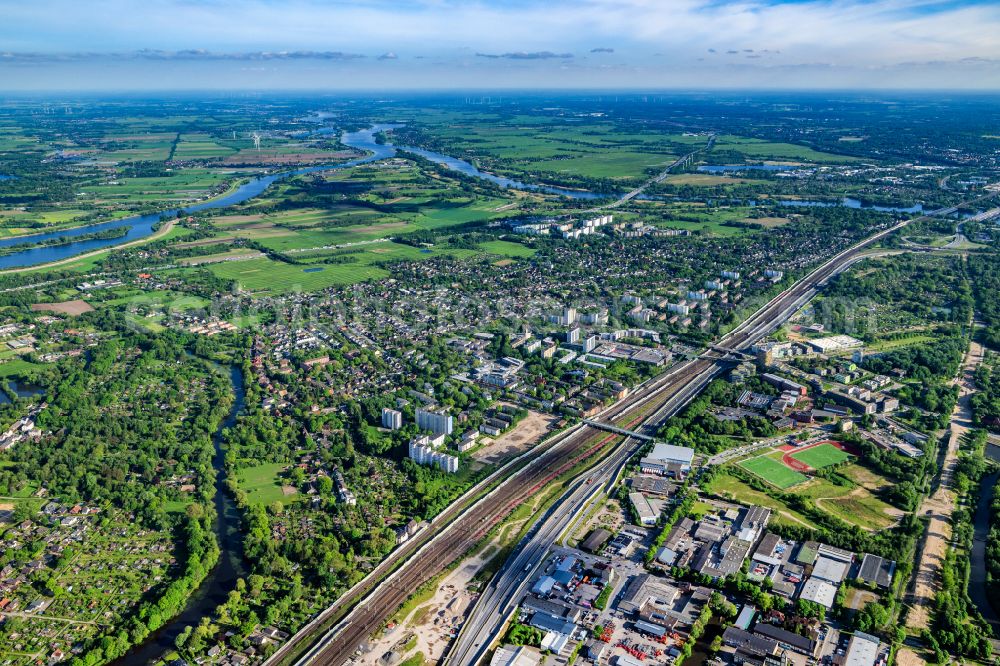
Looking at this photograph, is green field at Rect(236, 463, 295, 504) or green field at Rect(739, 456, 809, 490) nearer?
green field at Rect(236, 463, 295, 504)

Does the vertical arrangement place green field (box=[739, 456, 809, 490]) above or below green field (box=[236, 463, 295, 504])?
above

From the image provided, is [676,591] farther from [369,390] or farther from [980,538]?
[369,390]

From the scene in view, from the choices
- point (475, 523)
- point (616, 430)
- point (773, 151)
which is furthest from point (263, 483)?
point (773, 151)

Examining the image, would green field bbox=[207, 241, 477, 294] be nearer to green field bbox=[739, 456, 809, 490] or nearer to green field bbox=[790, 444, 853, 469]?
green field bbox=[739, 456, 809, 490]

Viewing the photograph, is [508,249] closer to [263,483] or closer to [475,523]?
[263,483]

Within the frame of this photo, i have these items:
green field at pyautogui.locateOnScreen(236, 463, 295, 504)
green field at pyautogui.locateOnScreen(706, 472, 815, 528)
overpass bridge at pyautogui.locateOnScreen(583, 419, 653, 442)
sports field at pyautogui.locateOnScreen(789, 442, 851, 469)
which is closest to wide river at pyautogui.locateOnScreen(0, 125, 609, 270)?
green field at pyautogui.locateOnScreen(236, 463, 295, 504)

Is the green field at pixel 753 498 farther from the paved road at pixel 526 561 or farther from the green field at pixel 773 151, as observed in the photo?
the green field at pixel 773 151

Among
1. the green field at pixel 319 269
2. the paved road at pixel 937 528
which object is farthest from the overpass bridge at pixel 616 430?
the green field at pixel 319 269
